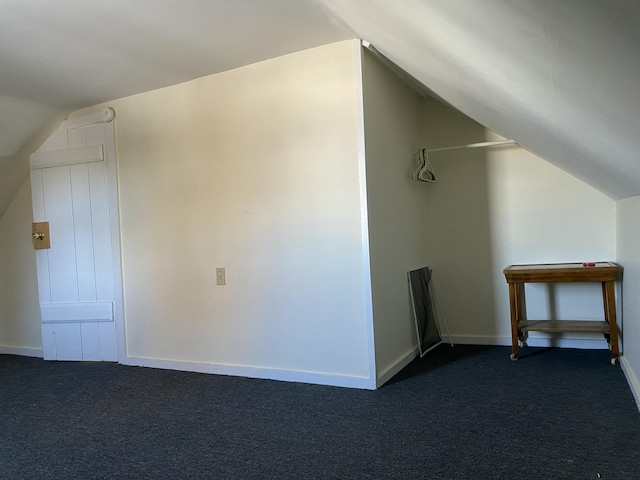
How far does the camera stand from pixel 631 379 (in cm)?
289

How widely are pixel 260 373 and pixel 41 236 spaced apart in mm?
2387

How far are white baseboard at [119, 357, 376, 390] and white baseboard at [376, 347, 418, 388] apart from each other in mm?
104

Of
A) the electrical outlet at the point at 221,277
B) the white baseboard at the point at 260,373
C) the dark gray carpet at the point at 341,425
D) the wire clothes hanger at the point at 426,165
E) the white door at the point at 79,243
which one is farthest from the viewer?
the white door at the point at 79,243

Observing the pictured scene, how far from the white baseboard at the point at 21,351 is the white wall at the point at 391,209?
3.37m

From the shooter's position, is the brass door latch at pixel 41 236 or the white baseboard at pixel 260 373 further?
the brass door latch at pixel 41 236

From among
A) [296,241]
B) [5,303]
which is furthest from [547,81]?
[5,303]

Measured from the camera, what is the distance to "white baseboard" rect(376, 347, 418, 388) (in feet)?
10.5

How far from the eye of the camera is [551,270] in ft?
11.5

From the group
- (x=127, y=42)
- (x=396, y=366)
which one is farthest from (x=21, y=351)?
(x=396, y=366)

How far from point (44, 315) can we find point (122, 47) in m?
2.59

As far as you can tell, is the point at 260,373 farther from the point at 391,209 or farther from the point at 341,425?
the point at 391,209

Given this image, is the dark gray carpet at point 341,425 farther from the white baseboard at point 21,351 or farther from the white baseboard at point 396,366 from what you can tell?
the white baseboard at point 21,351

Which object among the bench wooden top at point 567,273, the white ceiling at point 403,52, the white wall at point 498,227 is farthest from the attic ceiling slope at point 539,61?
the white wall at point 498,227

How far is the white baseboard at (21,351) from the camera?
4.68 m
